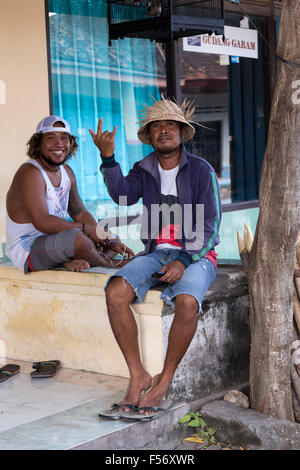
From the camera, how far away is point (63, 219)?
15.4ft

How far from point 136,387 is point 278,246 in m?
1.12

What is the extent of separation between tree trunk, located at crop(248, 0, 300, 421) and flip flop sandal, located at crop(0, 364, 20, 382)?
5.03ft

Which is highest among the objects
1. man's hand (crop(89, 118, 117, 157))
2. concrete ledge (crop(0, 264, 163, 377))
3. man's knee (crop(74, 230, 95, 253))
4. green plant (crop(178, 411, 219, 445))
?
man's hand (crop(89, 118, 117, 157))

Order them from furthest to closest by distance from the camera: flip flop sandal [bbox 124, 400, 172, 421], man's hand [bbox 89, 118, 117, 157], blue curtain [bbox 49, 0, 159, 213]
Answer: blue curtain [bbox 49, 0, 159, 213] < man's hand [bbox 89, 118, 117, 157] < flip flop sandal [bbox 124, 400, 172, 421]

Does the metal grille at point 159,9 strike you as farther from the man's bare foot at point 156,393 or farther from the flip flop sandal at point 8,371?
the man's bare foot at point 156,393

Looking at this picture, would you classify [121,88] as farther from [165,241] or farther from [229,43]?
[165,241]

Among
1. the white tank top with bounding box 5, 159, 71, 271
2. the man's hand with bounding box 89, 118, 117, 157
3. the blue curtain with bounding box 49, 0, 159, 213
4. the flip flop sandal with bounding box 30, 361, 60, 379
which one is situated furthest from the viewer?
the blue curtain with bounding box 49, 0, 159, 213

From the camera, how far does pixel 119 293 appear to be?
3832 millimetres

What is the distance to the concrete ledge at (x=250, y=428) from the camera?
145 inches

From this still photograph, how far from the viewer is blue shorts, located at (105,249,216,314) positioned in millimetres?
3779

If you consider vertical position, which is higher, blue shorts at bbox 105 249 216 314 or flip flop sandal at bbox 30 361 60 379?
blue shorts at bbox 105 249 216 314

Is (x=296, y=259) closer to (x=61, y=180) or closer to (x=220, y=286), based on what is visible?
(x=220, y=286)

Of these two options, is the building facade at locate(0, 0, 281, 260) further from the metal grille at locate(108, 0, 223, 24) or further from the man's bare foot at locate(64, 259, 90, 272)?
the man's bare foot at locate(64, 259, 90, 272)

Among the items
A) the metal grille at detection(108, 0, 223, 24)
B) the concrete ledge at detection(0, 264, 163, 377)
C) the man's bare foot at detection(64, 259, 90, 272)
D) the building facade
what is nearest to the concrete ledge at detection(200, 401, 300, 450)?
the concrete ledge at detection(0, 264, 163, 377)
